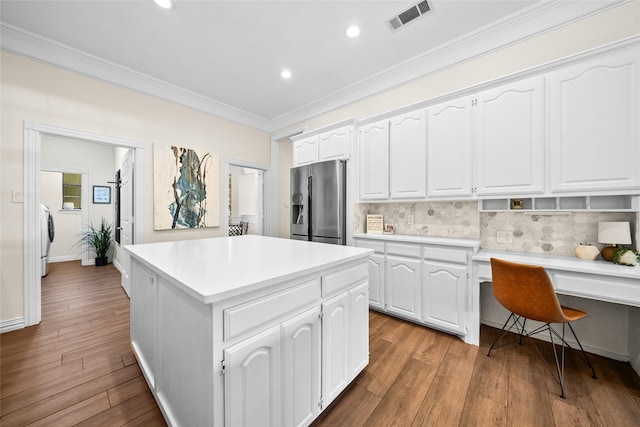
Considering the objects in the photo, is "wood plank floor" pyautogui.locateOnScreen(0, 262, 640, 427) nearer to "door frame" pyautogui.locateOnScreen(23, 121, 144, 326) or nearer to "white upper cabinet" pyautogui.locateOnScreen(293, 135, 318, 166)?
"door frame" pyautogui.locateOnScreen(23, 121, 144, 326)

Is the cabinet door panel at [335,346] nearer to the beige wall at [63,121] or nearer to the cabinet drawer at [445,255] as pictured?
the cabinet drawer at [445,255]

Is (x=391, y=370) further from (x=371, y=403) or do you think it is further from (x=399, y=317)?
(x=399, y=317)

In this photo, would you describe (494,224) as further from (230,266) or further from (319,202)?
(230,266)

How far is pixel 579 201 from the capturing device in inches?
77.8

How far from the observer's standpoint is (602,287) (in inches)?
63.5

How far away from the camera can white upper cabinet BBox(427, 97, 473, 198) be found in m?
2.34

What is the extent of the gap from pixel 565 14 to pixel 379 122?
1726 mm

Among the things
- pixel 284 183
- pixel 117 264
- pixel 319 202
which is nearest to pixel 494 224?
pixel 319 202

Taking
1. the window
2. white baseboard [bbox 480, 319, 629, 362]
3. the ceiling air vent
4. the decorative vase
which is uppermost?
the ceiling air vent

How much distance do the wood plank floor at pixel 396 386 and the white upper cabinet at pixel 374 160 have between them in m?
1.58

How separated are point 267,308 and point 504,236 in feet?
8.11

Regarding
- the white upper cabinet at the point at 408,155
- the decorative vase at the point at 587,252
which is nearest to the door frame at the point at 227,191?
the white upper cabinet at the point at 408,155

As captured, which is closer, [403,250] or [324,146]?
[403,250]

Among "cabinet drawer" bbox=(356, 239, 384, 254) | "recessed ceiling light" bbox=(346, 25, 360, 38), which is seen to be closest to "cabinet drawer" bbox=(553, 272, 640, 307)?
"cabinet drawer" bbox=(356, 239, 384, 254)
